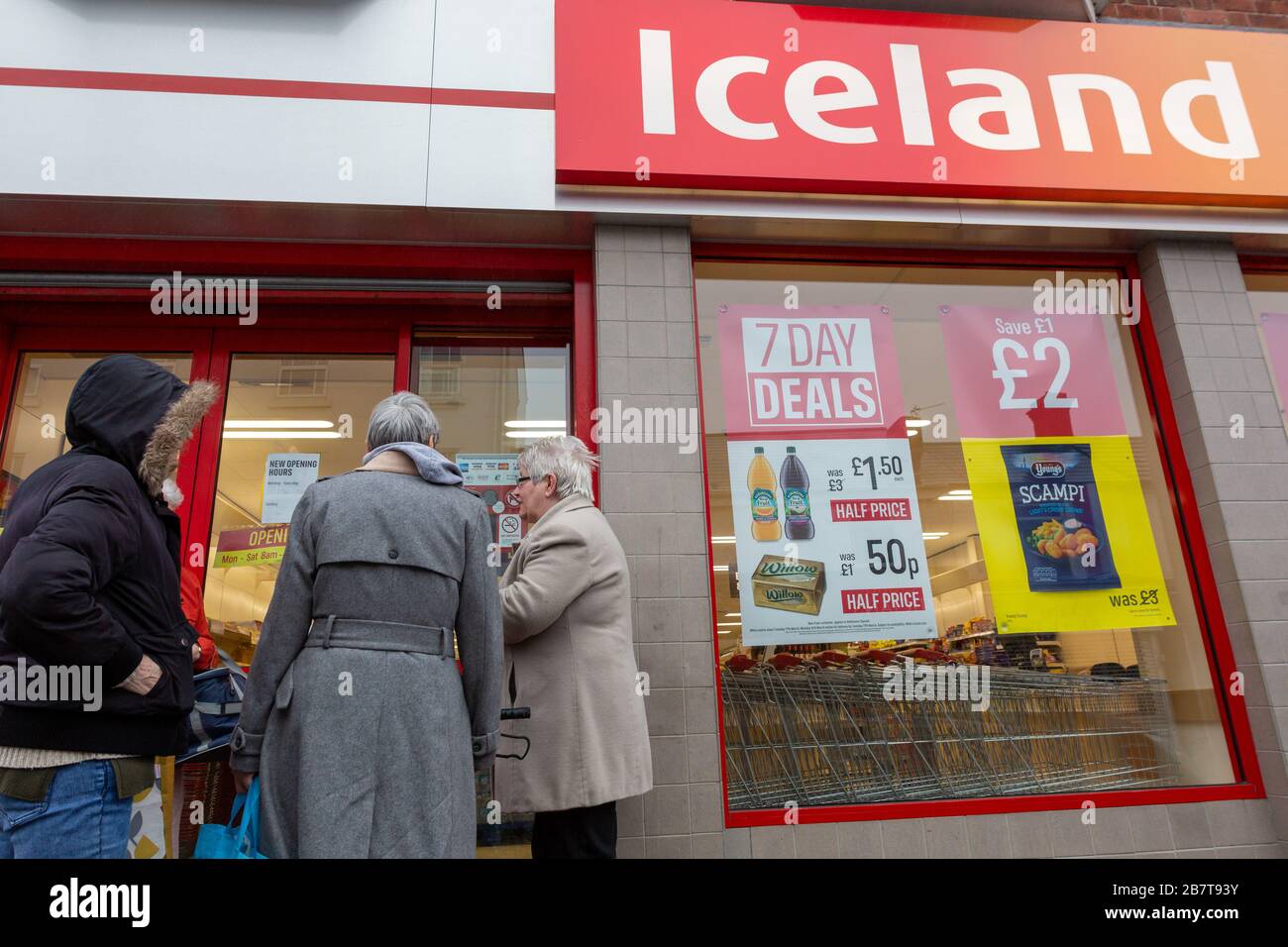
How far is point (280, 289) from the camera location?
402 cm

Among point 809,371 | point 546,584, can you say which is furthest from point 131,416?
point 809,371

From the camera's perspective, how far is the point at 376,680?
6.59 feet

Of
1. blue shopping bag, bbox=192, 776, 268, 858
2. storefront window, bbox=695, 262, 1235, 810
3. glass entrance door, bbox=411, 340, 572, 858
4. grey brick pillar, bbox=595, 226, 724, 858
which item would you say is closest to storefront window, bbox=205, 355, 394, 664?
glass entrance door, bbox=411, 340, 572, 858

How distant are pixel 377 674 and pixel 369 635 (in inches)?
4.4

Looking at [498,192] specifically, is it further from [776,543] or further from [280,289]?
[776,543]

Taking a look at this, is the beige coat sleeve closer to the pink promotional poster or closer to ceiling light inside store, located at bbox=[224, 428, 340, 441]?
the pink promotional poster

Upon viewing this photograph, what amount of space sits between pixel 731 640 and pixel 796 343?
167cm

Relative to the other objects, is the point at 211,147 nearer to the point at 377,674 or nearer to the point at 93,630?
the point at 93,630

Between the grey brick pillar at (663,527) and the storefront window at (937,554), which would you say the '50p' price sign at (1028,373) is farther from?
the grey brick pillar at (663,527)

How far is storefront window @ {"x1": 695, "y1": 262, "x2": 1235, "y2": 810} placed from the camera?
3.62 metres

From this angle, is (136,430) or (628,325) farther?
(628,325)

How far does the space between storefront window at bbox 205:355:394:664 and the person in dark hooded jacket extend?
173 cm
